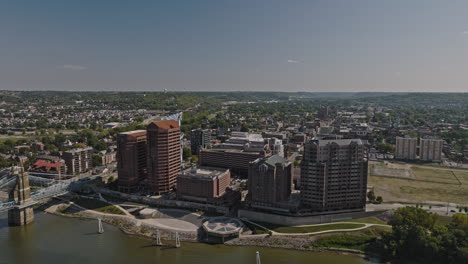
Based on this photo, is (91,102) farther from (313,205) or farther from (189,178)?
(313,205)

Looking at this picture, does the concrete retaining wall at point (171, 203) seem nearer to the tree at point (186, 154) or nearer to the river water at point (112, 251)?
the river water at point (112, 251)

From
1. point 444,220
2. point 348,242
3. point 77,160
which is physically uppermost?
point 77,160

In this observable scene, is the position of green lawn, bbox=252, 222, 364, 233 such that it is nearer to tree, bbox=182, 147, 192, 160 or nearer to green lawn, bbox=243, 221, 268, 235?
green lawn, bbox=243, 221, 268, 235

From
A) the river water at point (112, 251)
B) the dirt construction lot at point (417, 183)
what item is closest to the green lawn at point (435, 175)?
the dirt construction lot at point (417, 183)

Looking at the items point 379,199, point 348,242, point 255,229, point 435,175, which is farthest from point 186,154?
point 435,175

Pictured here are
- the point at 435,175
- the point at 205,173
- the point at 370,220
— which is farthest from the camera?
the point at 435,175

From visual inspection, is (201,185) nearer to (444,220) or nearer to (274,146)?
(274,146)
